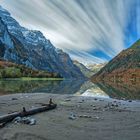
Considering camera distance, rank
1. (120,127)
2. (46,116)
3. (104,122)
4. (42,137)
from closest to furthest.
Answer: (42,137) < (120,127) < (104,122) < (46,116)

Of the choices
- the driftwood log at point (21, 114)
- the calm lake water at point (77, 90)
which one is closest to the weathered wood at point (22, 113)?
the driftwood log at point (21, 114)

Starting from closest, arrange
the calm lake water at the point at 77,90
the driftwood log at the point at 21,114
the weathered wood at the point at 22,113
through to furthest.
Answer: the driftwood log at the point at 21,114 → the weathered wood at the point at 22,113 → the calm lake water at the point at 77,90

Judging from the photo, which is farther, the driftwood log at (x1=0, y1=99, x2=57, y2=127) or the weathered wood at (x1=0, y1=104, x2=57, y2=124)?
the weathered wood at (x1=0, y1=104, x2=57, y2=124)

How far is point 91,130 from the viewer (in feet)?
56.2

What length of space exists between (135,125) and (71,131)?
4.54m

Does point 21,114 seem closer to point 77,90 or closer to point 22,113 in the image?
point 22,113

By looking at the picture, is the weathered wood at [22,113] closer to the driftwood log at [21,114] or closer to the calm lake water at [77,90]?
the driftwood log at [21,114]

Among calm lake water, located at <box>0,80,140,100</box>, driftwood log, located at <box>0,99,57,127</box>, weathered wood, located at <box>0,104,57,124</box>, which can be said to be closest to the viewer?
driftwood log, located at <box>0,99,57,127</box>

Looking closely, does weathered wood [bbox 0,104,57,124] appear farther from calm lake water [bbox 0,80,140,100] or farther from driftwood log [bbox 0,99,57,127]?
calm lake water [bbox 0,80,140,100]

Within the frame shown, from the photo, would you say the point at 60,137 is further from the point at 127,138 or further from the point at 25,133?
the point at 127,138

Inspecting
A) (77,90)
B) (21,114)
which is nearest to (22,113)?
(21,114)

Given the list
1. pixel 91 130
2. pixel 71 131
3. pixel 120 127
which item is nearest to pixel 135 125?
pixel 120 127

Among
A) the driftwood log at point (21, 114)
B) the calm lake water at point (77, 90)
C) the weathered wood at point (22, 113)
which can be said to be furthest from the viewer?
the calm lake water at point (77, 90)

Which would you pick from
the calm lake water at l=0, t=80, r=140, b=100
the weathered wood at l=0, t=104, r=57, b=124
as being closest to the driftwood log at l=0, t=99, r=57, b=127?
the weathered wood at l=0, t=104, r=57, b=124
